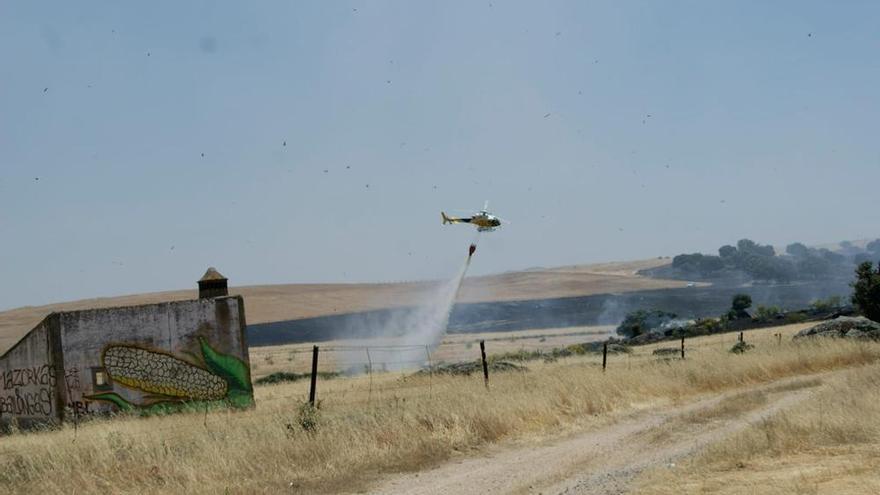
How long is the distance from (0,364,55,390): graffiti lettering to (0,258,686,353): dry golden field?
9153cm

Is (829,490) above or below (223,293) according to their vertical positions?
below

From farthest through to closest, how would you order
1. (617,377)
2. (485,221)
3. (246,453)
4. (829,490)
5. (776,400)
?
1. (485,221)
2. (617,377)
3. (776,400)
4. (246,453)
5. (829,490)

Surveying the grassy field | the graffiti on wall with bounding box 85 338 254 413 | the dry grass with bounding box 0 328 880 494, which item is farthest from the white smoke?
the dry grass with bounding box 0 328 880 494

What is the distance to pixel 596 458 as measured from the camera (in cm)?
1405

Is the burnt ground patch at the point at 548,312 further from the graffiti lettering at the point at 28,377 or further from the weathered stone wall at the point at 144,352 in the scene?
the graffiti lettering at the point at 28,377

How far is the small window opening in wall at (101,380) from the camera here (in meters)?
27.7

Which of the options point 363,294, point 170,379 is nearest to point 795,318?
point 170,379

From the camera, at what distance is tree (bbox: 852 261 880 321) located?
163 feet

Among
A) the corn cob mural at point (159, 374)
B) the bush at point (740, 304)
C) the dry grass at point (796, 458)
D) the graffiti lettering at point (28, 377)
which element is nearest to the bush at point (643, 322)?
the bush at point (740, 304)

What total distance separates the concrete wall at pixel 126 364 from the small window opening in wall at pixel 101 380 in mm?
30

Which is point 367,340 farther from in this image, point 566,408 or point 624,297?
point 566,408

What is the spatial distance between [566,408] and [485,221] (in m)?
20.8

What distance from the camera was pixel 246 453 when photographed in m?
13.6

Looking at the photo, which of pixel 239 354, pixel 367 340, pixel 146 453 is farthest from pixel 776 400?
pixel 367 340
